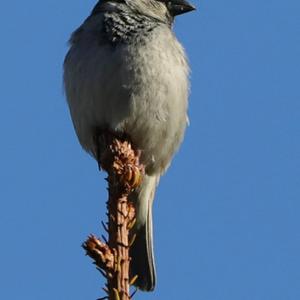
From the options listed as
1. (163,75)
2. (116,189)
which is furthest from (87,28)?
(116,189)

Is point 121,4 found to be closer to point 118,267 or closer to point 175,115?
point 175,115

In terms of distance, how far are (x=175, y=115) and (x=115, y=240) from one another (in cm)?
212

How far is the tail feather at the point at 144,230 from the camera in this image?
486 cm

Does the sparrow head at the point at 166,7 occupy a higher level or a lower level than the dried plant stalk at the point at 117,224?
higher

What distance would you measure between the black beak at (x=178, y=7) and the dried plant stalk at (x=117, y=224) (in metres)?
2.44

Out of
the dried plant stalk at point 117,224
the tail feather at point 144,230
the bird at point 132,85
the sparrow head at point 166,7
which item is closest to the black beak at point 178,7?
the sparrow head at point 166,7

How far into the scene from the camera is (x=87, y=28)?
4.73m

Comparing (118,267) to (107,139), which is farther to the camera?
(107,139)

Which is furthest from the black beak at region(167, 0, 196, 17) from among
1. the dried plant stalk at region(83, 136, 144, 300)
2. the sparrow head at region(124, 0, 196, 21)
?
the dried plant stalk at region(83, 136, 144, 300)

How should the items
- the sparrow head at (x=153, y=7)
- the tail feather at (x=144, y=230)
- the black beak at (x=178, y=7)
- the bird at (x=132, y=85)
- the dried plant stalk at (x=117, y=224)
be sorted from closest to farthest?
the dried plant stalk at (x=117, y=224)
the bird at (x=132, y=85)
the tail feather at (x=144, y=230)
the sparrow head at (x=153, y=7)
the black beak at (x=178, y=7)

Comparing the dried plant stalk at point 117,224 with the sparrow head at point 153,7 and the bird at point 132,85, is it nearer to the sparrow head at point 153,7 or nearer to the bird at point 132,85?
the bird at point 132,85

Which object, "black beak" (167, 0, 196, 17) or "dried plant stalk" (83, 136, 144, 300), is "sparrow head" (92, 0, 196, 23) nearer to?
"black beak" (167, 0, 196, 17)

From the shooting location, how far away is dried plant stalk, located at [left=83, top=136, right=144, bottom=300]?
7.72 ft

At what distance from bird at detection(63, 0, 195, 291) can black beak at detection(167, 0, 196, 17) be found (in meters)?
0.70
